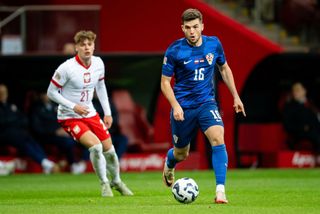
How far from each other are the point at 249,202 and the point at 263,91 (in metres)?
12.8

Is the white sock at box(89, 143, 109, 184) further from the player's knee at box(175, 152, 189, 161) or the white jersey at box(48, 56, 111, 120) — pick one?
the player's knee at box(175, 152, 189, 161)

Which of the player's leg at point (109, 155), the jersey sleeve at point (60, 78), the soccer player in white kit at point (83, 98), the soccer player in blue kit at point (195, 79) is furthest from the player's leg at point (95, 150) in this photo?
the soccer player in blue kit at point (195, 79)

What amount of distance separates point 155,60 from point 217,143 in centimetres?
1124

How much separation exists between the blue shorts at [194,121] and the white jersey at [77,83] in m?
1.57

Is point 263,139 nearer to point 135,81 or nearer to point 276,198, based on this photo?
point 135,81

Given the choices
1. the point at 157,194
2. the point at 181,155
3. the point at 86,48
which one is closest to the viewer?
the point at 181,155

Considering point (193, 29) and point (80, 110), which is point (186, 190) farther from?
point (80, 110)

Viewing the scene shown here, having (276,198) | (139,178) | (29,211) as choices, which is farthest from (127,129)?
(29,211)

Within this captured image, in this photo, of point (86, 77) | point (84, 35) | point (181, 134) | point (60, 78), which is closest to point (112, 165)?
point (86, 77)

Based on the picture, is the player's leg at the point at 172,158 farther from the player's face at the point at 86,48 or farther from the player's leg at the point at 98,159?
the player's face at the point at 86,48

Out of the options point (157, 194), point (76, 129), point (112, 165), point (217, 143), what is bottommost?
point (157, 194)

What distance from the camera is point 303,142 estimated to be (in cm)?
2373

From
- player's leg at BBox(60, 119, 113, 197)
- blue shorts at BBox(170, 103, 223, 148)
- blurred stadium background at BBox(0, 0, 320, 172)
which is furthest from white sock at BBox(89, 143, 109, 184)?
blurred stadium background at BBox(0, 0, 320, 172)

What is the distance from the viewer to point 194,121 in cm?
1258
